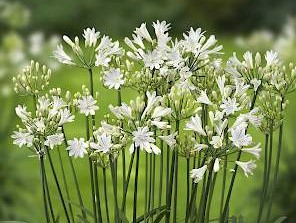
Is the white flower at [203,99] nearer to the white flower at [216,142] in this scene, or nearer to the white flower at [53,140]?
the white flower at [216,142]

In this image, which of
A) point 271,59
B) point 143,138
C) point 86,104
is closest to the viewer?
point 143,138

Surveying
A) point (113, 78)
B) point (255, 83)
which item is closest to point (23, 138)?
point (113, 78)

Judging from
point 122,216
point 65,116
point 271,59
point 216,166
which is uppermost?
point 271,59

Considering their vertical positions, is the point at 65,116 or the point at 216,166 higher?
the point at 65,116

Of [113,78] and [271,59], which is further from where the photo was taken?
[271,59]

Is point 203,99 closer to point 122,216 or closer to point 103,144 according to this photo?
point 103,144

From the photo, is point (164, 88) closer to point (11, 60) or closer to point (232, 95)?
point (232, 95)
